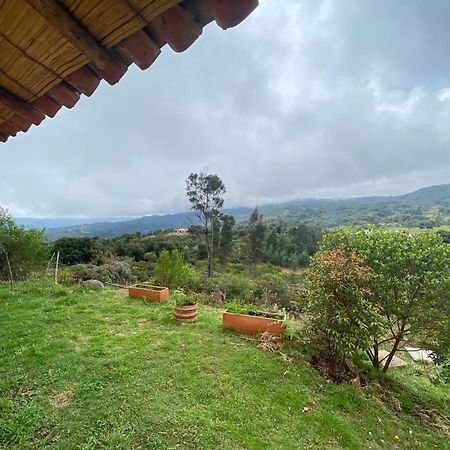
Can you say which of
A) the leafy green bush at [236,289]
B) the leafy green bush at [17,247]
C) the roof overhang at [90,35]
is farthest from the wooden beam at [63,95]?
the leafy green bush at [17,247]

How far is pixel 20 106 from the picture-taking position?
1.67 m

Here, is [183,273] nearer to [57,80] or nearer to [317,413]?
[317,413]

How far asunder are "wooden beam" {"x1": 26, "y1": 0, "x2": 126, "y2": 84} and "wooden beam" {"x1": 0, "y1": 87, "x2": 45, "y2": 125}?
678mm

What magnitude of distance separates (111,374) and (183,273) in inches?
240

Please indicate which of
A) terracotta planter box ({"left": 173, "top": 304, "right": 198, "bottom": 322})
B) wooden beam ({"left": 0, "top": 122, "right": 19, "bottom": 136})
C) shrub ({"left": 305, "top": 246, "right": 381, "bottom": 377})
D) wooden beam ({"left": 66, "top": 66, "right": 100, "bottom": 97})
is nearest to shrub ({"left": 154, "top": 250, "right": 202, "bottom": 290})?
terracotta planter box ({"left": 173, "top": 304, "right": 198, "bottom": 322})

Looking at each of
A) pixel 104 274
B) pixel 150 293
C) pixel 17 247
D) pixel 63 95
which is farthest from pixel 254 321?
pixel 17 247

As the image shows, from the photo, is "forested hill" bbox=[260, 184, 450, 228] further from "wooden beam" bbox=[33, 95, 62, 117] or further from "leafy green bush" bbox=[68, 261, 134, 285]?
"wooden beam" bbox=[33, 95, 62, 117]

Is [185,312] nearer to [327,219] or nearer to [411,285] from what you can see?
[411,285]

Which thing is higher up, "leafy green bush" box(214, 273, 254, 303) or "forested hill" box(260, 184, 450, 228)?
"leafy green bush" box(214, 273, 254, 303)

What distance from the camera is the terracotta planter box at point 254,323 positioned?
5531 mm

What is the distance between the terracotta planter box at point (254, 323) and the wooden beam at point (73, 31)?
205 inches

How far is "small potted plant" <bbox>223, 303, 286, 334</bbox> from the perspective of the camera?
554 centimetres

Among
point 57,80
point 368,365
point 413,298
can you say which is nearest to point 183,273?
point 368,365

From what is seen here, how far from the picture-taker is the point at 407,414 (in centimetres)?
447
